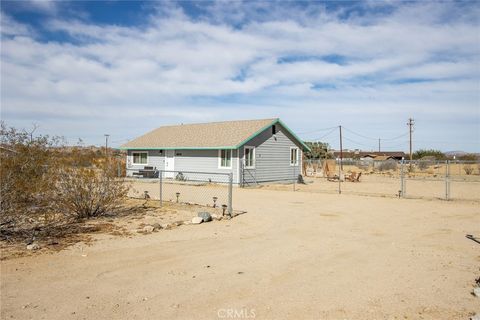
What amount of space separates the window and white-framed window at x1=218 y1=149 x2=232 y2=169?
3.42 feet

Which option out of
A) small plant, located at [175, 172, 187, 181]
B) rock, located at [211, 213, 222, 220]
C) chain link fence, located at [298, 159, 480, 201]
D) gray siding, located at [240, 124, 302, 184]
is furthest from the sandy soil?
rock, located at [211, 213, 222, 220]

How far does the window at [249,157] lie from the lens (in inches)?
979

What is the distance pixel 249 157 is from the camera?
2512 centimetres

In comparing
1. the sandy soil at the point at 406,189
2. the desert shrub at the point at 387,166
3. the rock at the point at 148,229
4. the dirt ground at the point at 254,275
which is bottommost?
the dirt ground at the point at 254,275

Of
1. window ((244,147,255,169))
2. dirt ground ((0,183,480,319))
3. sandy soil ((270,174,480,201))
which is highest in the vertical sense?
window ((244,147,255,169))

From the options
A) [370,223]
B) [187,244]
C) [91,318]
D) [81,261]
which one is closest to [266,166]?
[370,223]

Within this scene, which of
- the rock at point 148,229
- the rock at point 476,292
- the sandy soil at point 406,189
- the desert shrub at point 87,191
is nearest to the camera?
the rock at point 476,292

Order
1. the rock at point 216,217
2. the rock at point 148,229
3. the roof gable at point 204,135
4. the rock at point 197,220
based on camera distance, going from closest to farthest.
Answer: the rock at point 148,229
the rock at point 197,220
the rock at point 216,217
the roof gable at point 204,135

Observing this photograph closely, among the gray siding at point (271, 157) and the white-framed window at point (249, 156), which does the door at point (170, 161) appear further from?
the gray siding at point (271, 157)

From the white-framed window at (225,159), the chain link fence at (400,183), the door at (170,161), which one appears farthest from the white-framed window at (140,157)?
the chain link fence at (400,183)

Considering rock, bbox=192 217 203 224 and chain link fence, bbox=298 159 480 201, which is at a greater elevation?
chain link fence, bbox=298 159 480 201

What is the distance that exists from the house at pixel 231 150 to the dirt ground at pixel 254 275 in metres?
14.0

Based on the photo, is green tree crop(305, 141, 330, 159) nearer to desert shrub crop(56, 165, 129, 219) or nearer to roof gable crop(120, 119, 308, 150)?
roof gable crop(120, 119, 308, 150)

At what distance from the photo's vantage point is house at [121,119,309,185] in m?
24.7
